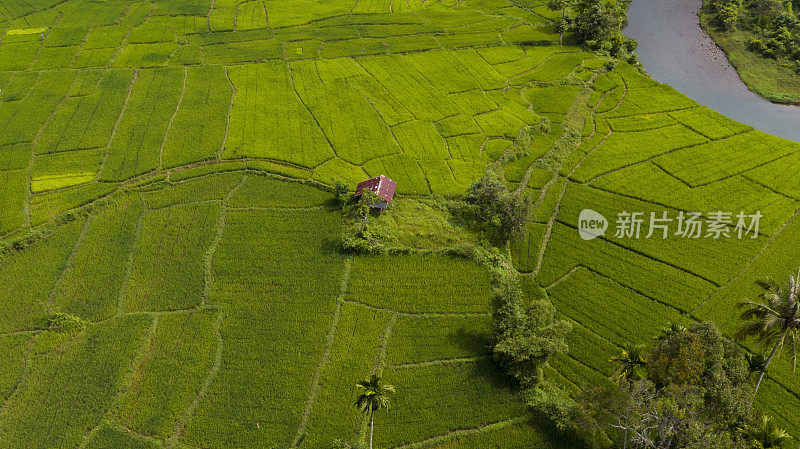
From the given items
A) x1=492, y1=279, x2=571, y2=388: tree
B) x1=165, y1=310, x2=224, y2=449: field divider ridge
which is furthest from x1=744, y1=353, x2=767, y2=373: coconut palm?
x1=165, y1=310, x2=224, y2=449: field divider ridge

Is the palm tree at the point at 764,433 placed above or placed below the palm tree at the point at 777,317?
below

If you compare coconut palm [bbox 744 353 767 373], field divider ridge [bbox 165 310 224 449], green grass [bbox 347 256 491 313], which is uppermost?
coconut palm [bbox 744 353 767 373]

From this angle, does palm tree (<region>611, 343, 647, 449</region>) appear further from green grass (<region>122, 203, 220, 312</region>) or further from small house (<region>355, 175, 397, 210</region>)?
green grass (<region>122, 203, 220, 312</region>)

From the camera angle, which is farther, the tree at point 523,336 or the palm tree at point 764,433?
the tree at point 523,336

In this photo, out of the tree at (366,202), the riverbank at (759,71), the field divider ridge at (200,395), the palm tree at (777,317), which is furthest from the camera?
the riverbank at (759,71)

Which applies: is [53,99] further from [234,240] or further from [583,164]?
[583,164]

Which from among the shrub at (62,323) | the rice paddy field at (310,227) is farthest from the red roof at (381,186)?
the shrub at (62,323)

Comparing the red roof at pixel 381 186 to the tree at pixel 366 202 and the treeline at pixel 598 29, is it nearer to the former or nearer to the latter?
the tree at pixel 366 202
